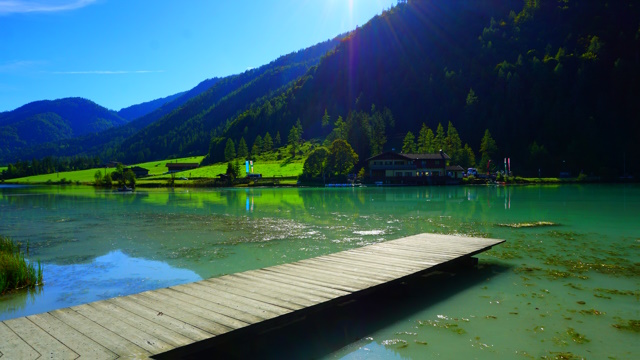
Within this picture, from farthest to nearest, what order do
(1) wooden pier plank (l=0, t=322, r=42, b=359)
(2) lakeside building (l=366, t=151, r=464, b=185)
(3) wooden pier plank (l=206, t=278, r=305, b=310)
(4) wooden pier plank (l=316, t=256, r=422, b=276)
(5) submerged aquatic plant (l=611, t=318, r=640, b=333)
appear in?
(2) lakeside building (l=366, t=151, r=464, b=185), (4) wooden pier plank (l=316, t=256, r=422, b=276), (5) submerged aquatic plant (l=611, t=318, r=640, b=333), (3) wooden pier plank (l=206, t=278, r=305, b=310), (1) wooden pier plank (l=0, t=322, r=42, b=359)

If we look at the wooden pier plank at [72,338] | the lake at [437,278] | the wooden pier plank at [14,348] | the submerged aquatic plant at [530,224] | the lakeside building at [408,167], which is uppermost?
the lakeside building at [408,167]

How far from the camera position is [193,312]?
8.43m

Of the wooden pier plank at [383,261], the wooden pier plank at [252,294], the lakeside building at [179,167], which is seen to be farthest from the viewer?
the lakeside building at [179,167]

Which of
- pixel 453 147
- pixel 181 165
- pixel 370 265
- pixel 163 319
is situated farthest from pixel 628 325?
pixel 181 165

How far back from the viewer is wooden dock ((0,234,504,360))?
21.9 feet

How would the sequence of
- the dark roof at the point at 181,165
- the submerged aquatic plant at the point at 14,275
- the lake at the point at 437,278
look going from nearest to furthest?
the lake at the point at 437,278, the submerged aquatic plant at the point at 14,275, the dark roof at the point at 181,165

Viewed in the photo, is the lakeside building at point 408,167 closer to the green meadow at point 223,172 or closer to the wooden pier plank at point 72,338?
the green meadow at point 223,172

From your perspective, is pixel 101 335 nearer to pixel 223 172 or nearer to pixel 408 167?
pixel 408 167

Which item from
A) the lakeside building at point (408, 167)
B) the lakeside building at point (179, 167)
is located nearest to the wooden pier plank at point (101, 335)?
the lakeside building at point (408, 167)

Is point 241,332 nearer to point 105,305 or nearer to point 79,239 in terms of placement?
point 105,305

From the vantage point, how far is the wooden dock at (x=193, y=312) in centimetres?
668

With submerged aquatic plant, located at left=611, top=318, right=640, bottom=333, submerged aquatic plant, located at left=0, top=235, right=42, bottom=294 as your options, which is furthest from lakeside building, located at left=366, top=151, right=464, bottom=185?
submerged aquatic plant, located at left=611, top=318, right=640, bottom=333

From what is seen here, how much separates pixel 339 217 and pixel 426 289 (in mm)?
22327

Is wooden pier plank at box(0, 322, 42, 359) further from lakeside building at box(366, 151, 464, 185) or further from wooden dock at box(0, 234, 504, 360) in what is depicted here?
lakeside building at box(366, 151, 464, 185)
